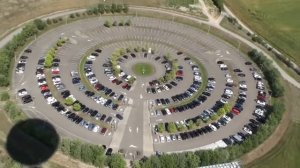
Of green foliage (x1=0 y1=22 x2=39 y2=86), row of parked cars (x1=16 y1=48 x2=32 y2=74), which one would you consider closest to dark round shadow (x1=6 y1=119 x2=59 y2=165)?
green foliage (x1=0 y1=22 x2=39 y2=86)

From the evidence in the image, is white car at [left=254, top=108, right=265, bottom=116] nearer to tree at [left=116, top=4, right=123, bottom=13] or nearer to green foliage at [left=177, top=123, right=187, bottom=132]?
green foliage at [left=177, top=123, right=187, bottom=132]

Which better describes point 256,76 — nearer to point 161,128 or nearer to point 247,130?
point 247,130

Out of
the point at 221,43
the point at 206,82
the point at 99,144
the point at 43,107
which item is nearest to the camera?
the point at 99,144

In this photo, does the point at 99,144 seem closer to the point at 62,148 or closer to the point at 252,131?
the point at 62,148

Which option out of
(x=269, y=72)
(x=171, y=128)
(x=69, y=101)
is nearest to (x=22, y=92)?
(x=69, y=101)

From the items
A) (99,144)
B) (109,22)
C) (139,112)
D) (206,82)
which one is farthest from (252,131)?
(109,22)

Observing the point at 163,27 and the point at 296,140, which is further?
the point at 163,27

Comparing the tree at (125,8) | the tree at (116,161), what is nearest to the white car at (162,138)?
the tree at (116,161)
